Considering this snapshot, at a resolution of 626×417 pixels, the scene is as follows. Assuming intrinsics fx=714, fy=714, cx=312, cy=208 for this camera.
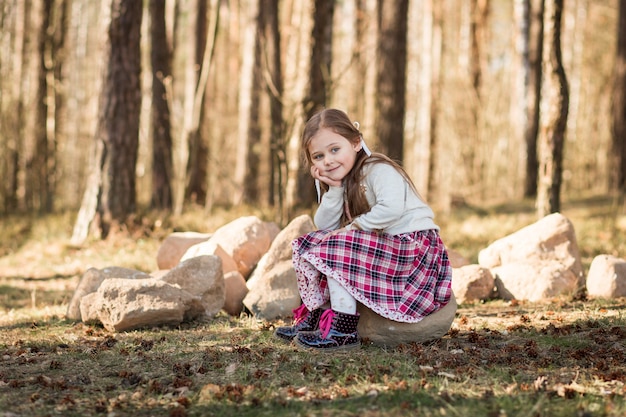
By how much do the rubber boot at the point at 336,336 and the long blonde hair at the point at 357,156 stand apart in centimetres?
61

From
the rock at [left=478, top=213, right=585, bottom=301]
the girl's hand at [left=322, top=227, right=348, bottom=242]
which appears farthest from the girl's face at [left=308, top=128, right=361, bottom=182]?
the rock at [left=478, top=213, right=585, bottom=301]

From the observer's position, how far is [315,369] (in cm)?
352

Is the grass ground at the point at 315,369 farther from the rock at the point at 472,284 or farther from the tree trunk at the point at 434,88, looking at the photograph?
the tree trunk at the point at 434,88

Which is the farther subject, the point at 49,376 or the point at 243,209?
the point at 243,209

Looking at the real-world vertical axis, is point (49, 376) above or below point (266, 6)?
below

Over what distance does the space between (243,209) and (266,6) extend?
547 centimetres

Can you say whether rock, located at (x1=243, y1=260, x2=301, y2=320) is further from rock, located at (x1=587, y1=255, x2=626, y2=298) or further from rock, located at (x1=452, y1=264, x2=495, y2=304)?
rock, located at (x1=587, y1=255, x2=626, y2=298)

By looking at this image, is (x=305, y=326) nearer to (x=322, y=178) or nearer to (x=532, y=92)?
(x=322, y=178)

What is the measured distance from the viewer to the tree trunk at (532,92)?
13.9m

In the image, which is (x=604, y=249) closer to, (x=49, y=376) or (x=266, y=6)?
(x=49, y=376)

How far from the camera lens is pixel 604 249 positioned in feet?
26.0

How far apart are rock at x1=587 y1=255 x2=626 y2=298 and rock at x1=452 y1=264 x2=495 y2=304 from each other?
2.58 ft

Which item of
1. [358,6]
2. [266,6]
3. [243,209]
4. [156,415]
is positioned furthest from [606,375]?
[358,6]

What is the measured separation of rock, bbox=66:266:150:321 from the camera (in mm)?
5137
